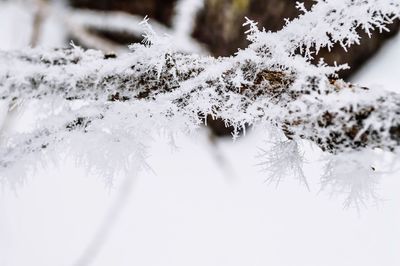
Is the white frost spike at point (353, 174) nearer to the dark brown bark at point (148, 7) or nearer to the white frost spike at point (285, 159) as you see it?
the white frost spike at point (285, 159)

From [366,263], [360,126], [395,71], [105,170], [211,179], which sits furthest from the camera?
[211,179]

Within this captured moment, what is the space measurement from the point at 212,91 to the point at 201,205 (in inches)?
47.8

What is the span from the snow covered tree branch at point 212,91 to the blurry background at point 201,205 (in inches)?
36.4

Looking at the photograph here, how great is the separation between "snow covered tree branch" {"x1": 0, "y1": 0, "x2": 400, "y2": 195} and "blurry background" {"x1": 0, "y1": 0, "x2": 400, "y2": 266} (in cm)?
92

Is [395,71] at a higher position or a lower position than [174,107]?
higher

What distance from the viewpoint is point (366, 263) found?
1311 millimetres

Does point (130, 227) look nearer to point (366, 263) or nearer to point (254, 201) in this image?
point (254, 201)

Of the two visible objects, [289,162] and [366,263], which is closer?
[289,162]

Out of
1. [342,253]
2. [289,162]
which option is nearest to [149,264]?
[342,253]

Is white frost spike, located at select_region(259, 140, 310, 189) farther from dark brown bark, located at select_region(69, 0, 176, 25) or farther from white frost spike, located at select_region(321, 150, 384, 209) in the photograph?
dark brown bark, located at select_region(69, 0, 176, 25)

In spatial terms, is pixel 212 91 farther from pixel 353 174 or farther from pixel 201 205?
pixel 201 205

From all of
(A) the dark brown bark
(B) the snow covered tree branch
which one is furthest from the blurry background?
(B) the snow covered tree branch

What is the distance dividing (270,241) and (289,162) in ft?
3.76

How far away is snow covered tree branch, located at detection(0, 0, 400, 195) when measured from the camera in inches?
10.6
